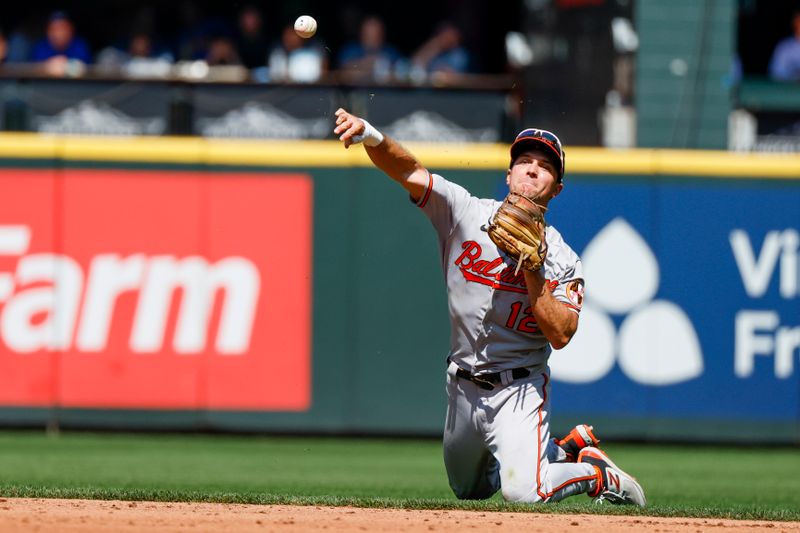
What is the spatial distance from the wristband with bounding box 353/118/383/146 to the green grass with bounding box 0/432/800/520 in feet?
4.97

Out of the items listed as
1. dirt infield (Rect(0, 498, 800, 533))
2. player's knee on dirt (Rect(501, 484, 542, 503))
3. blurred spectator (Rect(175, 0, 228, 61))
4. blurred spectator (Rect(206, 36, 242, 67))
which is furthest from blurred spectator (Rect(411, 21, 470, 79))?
dirt infield (Rect(0, 498, 800, 533))

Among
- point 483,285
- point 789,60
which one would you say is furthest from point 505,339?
point 789,60

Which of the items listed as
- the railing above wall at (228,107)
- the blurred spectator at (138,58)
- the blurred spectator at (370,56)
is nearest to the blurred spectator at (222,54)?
the blurred spectator at (138,58)

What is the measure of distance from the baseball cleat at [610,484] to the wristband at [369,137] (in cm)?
164

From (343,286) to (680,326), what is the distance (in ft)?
8.08

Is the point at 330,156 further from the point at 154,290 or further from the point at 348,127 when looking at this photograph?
the point at 348,127

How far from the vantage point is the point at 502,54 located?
50.5 feet

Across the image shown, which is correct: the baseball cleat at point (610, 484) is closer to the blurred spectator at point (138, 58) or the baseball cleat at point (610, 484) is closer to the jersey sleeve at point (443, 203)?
the jersey sleeve at point (443, 203)

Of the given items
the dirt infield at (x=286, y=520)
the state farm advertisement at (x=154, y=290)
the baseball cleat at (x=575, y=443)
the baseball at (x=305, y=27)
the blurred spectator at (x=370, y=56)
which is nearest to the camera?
the dirt infield at (x=286, y=520)

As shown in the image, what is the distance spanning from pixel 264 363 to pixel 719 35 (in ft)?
16.3

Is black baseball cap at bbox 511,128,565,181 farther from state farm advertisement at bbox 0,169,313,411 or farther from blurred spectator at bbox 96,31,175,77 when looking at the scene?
blurred spectator at bbox 96,31,175,77

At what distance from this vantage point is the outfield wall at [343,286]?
10258mm

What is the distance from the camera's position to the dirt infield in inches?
202

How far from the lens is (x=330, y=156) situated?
34.3ft
